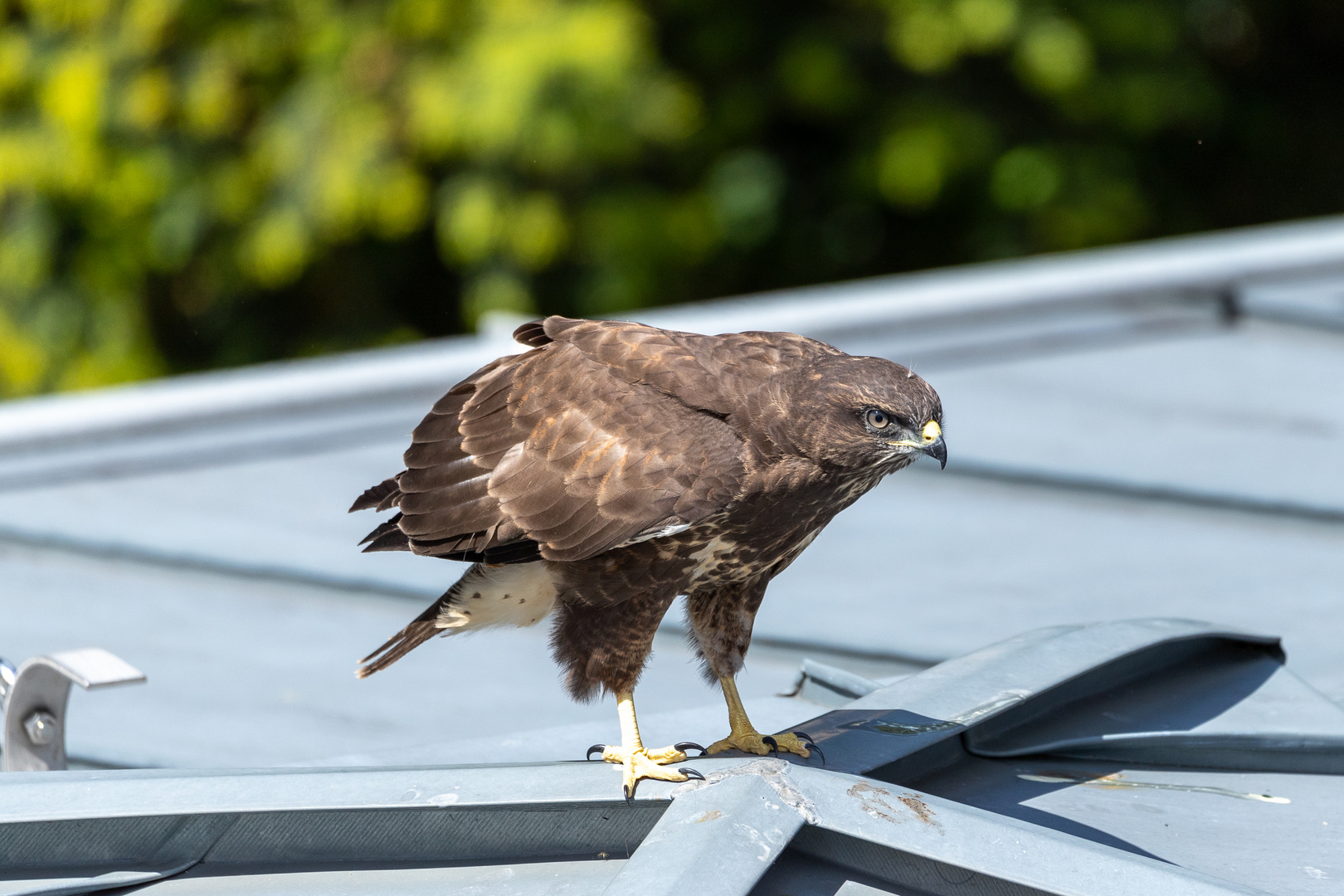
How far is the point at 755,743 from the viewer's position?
200 centimetres

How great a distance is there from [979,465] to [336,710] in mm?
2004

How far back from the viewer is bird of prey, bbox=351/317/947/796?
6.07 feet

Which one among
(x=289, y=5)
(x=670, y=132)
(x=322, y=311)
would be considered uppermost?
(x=289, y=5)

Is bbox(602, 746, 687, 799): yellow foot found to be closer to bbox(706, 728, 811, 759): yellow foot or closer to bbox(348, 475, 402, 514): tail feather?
bbox(706, 728, 811, 759): yellow foot

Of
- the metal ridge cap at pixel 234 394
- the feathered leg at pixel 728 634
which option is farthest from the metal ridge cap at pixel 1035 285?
the feathered leg at pixel 728 634

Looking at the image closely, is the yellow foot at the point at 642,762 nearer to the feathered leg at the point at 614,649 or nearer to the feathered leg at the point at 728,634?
the feathered leg at the point at 614,649

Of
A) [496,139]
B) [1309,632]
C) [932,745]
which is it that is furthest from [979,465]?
[496,139]

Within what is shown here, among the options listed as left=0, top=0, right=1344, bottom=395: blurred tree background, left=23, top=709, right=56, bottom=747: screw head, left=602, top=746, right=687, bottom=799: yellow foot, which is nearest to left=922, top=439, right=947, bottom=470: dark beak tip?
left=602, top=746, right=687, bottom=799: yellow foot

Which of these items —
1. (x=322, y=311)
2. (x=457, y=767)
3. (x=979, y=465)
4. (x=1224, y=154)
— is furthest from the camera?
(x=1224, y=154)

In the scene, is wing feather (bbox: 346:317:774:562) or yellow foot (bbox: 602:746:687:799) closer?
yellow foot (bbox: 602:746:687:799)

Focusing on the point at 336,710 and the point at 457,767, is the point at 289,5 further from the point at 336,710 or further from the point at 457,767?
the point at 457,767

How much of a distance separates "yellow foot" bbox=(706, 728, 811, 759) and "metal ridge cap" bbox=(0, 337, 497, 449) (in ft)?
9.41

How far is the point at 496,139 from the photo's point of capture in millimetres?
7141

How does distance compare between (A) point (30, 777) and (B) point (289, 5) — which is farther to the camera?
(B) point (289, 5)
